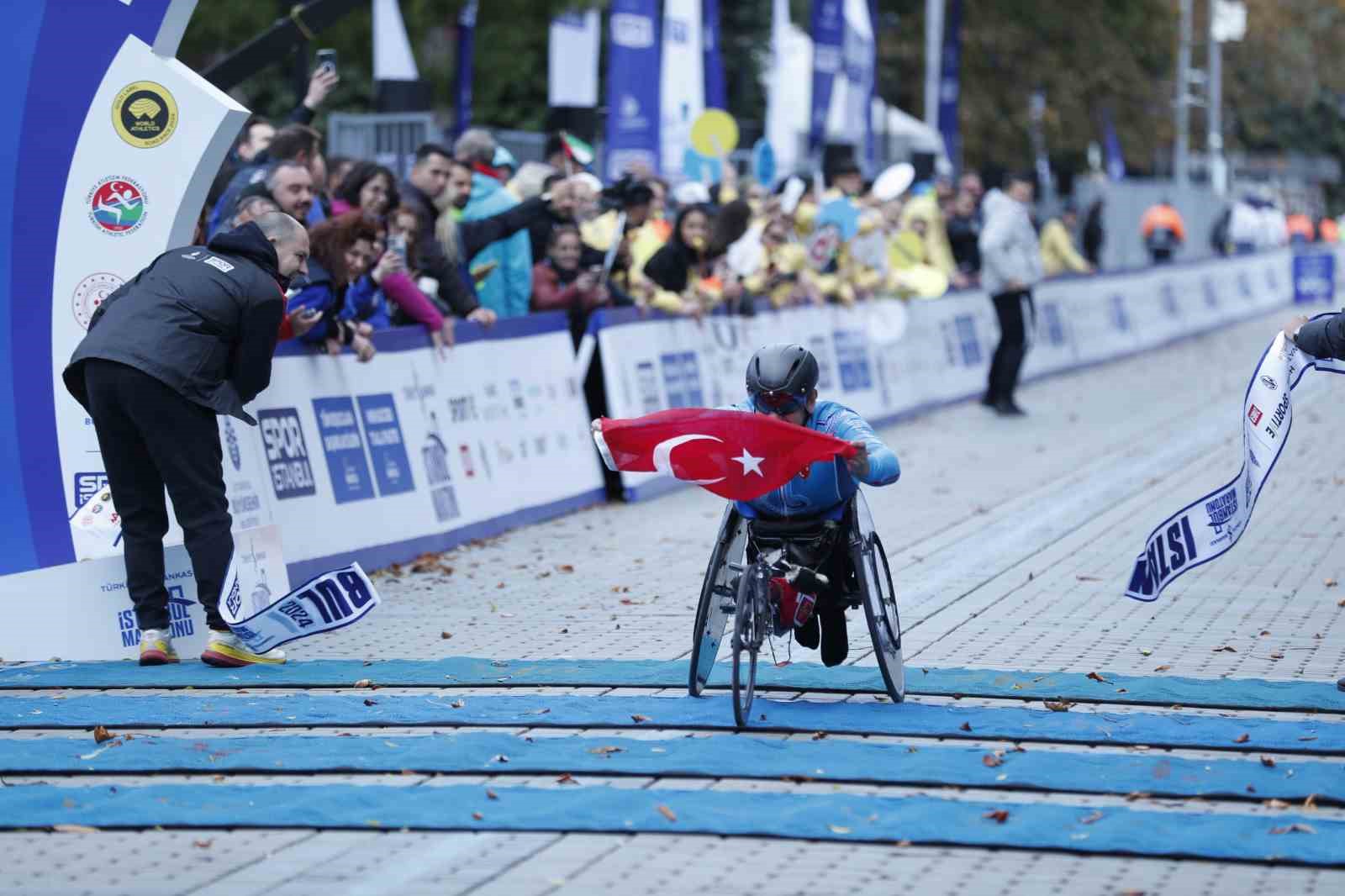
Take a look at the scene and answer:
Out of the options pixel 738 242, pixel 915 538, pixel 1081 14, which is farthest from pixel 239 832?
pixel 1081 14

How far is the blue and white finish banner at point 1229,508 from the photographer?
9031mm

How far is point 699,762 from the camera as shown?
7.23 meters

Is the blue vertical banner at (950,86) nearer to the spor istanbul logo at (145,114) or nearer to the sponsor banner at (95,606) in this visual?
the spor istanbul logo at (145,114)

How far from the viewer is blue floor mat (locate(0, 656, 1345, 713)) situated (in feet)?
27.3

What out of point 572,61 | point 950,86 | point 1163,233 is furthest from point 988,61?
point 572,61

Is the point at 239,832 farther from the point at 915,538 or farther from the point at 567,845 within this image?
the point at 915,538

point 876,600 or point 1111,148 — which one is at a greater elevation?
point 1111,148

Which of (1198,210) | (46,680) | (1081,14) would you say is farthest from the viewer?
(1198,210)

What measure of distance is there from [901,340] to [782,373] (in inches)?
567

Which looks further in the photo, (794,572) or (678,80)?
(678,80)

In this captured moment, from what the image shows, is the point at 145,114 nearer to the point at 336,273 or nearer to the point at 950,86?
the point at 336,273

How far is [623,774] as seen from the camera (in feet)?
23.4

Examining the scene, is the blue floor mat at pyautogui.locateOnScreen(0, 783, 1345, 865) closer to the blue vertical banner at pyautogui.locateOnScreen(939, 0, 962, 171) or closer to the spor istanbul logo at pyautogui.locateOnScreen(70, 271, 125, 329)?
the spor istanbul logo at pyautogui.locateOnScreen(70, 271, 125, 329)

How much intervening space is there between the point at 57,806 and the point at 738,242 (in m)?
11.6
